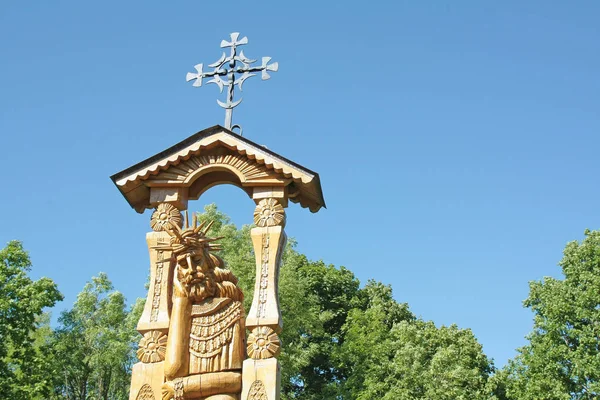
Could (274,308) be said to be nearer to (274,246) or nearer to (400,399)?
(274,246)

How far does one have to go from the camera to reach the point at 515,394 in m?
24.8

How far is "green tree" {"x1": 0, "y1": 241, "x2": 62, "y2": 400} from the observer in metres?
23.5

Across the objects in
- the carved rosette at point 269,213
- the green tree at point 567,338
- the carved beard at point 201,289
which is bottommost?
the carved beard at point 201,289

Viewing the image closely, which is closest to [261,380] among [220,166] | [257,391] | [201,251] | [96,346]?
[257,391]

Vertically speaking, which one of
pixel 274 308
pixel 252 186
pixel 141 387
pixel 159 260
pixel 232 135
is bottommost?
pixel 141 387

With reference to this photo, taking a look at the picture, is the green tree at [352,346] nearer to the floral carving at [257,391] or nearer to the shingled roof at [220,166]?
the shingled roof at [220,166]

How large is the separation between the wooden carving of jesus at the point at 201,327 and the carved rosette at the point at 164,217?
16.8 inches

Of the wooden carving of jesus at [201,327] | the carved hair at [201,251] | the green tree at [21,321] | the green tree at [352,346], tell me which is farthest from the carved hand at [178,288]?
the green tree at [352,346]

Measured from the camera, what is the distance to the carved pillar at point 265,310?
411 inches

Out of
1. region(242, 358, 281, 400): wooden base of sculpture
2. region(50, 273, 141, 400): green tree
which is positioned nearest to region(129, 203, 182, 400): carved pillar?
region(242, 358, 281, 400): wooden base of sculpture

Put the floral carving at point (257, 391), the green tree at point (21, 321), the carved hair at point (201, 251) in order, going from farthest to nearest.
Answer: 1. the green tree at point (21, 321)
2. the carved hair at point (201, 251)
3. the floral carving at point (257, 391)

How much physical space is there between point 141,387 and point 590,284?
1796 centimetres

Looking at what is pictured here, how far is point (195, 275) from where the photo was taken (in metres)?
11.0

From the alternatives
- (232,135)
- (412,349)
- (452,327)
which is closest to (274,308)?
(232,135)
